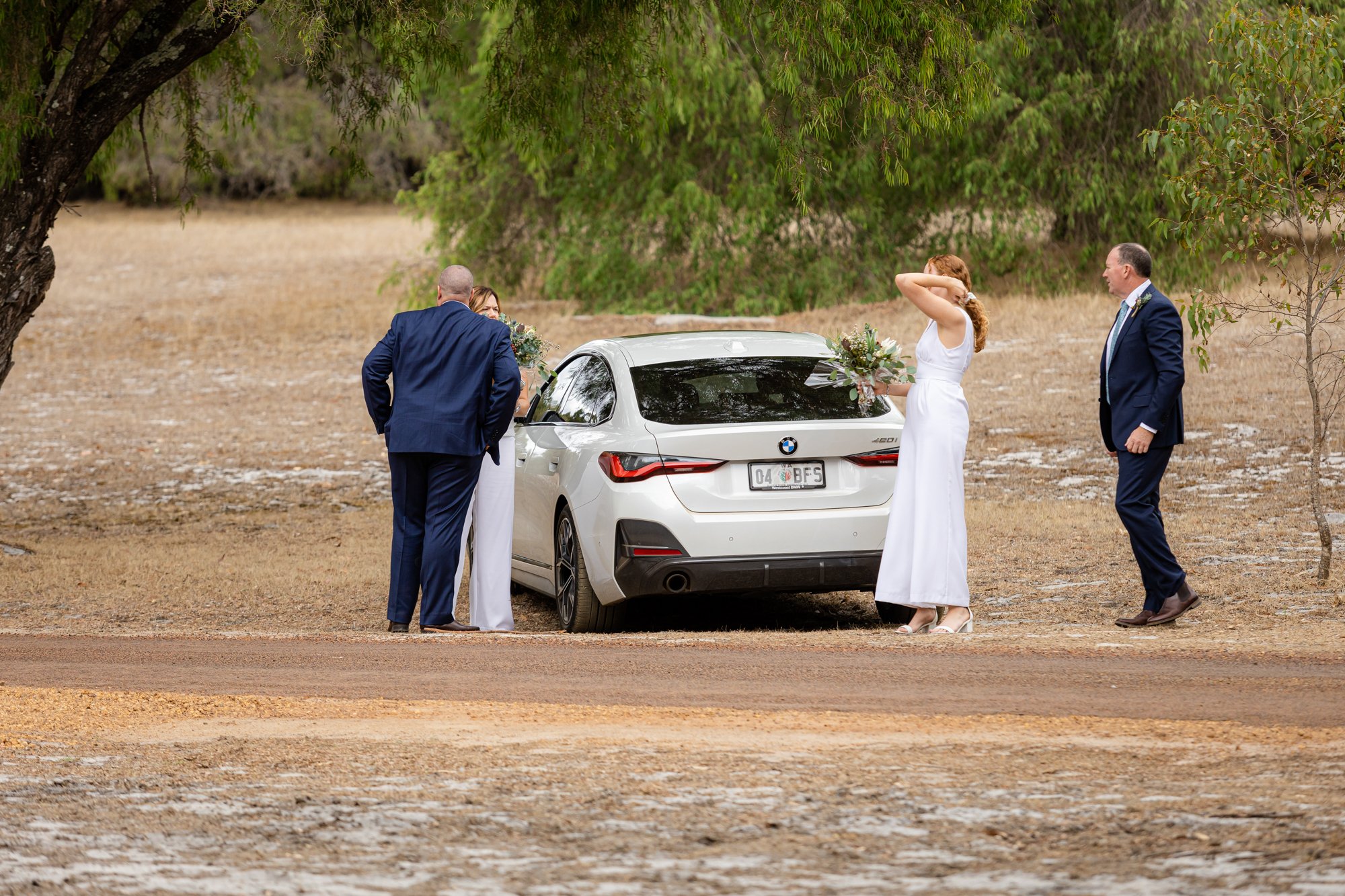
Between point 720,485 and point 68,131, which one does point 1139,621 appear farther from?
point 68,131

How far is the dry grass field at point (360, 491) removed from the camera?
9.30 meters

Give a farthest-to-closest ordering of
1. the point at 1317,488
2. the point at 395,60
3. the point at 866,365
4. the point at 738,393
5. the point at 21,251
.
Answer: the point at 395,60 < the point at 21,251 < the point at 1317,488 < the point at 738,393 < the point at 866,365

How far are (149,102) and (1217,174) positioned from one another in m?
9.10

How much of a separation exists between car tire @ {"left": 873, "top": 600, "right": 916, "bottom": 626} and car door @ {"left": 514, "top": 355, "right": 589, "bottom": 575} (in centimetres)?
190

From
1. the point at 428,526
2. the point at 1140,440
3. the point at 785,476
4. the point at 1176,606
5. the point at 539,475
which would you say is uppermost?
the point at 1140,440

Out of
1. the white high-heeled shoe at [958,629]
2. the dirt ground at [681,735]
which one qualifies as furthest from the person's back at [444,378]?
the white high-heeled shoe at [958,629]

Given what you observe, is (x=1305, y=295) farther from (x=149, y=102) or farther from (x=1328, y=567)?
(x=149, y=102)

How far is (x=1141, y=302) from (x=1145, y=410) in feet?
1.83

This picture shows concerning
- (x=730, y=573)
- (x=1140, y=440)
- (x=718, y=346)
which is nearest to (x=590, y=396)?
(x=718, y=346)

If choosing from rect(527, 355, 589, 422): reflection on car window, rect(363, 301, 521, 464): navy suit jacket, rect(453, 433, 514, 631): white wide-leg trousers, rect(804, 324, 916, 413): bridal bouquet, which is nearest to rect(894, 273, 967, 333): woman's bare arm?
rect(804, 324, 916, 413): bridal bouquet

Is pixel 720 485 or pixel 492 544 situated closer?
pixel 720 485

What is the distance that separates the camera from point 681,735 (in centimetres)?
552

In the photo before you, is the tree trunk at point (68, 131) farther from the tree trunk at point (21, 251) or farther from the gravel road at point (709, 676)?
the gravel road at point (709, 676)

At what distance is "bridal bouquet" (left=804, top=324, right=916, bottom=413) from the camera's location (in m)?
8.12
